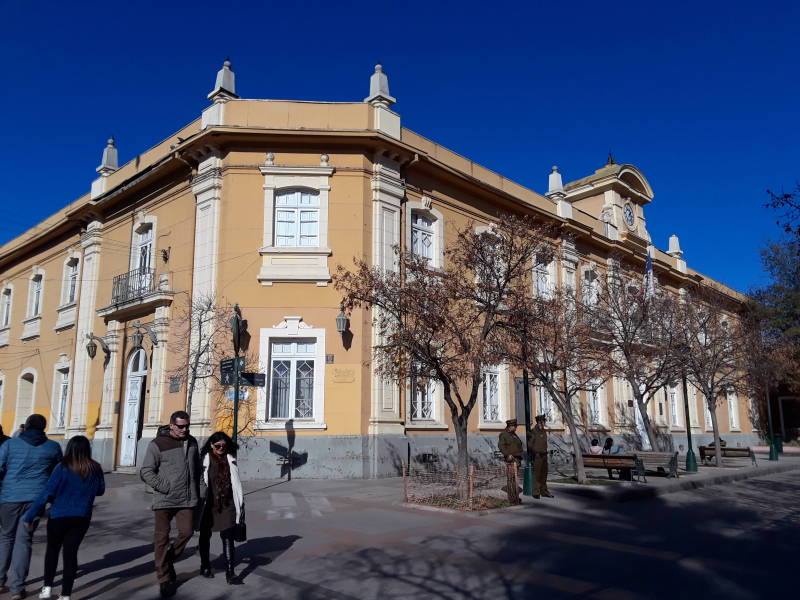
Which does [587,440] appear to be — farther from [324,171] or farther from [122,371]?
[122,371]

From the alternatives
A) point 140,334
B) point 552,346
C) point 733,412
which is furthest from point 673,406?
point 140,334

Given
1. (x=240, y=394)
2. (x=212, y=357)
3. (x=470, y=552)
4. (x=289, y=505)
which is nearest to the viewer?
(x=470, y=552)

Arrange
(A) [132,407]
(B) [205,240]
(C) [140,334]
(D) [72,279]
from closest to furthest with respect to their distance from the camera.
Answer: (B) [205,240] → (C) [140,334] → (A) [132,407] → (D) [72,279]

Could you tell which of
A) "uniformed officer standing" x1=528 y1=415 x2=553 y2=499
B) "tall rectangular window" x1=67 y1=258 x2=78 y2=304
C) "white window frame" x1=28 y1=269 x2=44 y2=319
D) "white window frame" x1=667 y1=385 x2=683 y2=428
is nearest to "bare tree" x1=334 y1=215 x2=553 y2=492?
"uniformed officer standing" x1=528 y1=415 x2=553 y2=499

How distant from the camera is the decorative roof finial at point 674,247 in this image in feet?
118

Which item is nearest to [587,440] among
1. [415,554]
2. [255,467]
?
[255,467]

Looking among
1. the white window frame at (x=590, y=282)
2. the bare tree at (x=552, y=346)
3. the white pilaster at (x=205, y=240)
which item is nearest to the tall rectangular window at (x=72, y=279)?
the white pilaster at (x=205, y=240)

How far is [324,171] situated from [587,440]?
1506cm

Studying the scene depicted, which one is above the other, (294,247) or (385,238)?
(385,238)

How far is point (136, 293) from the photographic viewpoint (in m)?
19.7

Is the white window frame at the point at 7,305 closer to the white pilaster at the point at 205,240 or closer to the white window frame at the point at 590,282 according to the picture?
the white pilaster at the point at 205,240

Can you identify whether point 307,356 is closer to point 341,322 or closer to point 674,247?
point 341,322

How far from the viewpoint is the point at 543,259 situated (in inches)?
542

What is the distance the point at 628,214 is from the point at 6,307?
30030mm
